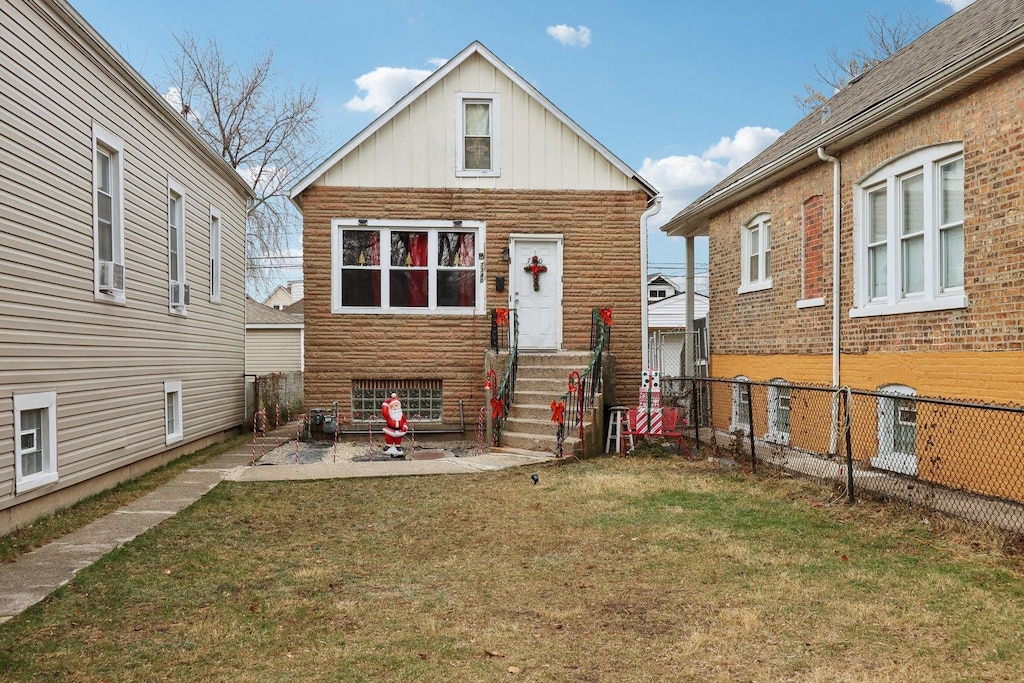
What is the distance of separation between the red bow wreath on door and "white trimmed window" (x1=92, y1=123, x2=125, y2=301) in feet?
23.4

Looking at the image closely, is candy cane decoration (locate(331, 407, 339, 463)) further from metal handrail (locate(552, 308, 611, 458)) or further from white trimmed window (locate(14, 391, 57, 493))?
white trimmed window (locate(14, 391, 57, 493))

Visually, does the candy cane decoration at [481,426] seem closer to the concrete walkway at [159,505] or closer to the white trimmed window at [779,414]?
the concrete walkway at [159,505]

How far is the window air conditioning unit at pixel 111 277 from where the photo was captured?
10354 mm

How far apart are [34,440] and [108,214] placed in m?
3.53

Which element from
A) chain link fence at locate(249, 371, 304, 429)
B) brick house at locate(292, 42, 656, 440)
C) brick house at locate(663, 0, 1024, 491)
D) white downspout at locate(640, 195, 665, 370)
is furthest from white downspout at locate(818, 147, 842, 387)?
chain link fence at locate(249, 371, 304, 429)

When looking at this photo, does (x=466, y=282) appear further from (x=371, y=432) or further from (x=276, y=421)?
(x=276, y=421)

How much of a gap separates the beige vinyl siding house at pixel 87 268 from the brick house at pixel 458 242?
232cm

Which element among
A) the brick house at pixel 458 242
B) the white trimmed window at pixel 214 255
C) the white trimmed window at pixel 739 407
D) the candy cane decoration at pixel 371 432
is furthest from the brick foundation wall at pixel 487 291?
the white trimmed window at pixel 214 255

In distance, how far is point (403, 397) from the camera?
615 inches

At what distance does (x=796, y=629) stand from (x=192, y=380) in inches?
480

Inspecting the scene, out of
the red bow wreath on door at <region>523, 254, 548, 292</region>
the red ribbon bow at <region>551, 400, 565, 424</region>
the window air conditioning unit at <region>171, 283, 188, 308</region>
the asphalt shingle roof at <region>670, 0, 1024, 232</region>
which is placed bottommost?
the red ribbon bow at <region>551, 400, 565, 424</region>

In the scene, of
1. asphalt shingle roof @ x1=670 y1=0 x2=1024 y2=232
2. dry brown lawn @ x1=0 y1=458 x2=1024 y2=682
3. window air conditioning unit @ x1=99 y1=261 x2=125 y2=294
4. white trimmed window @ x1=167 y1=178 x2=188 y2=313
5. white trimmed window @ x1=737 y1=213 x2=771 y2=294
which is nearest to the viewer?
dry brown lawn @ x1=0 y1=458 x2=1024 y2=682

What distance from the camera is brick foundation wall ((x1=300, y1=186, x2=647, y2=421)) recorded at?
49.9 feet

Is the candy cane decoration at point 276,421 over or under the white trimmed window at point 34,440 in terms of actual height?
under
